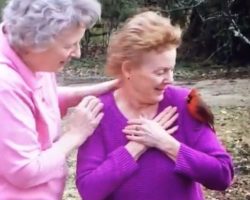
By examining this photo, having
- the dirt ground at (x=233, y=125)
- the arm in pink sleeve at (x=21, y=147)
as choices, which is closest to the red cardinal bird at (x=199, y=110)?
the arm in pink sleeve at (x=21, y=147)

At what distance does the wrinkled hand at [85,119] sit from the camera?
8.14 ft

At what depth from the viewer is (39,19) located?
2.25 m

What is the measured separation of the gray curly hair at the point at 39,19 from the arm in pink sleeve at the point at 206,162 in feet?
1.92

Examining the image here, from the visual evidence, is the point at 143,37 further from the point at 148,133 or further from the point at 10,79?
the point at 10,79

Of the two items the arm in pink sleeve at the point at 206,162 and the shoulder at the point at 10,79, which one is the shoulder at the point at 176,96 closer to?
the arm in pink sleeve at the point at 206,162

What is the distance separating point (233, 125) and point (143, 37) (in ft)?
15.0

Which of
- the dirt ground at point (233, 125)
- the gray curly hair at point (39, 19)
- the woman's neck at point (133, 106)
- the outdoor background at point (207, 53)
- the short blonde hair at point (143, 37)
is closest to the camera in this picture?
the gray curly hair at point (39, 19)

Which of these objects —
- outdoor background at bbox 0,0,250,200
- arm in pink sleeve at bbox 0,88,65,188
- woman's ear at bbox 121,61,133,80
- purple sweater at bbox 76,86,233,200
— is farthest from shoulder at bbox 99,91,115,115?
outdoor background at bbox 0,0,250,200

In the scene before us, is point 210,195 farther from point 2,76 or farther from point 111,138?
point 2,76

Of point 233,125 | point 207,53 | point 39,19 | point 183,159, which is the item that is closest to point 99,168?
point 183,159

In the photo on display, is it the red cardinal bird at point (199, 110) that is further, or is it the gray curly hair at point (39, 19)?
the red cardinal bird at point (199, 110)

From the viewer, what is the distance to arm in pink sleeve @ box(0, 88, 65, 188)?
7.45 feet

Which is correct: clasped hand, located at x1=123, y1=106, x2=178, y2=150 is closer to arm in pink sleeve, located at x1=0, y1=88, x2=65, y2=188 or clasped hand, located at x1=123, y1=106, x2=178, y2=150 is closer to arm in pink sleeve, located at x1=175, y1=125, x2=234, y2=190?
arm in pink sleeve, located at x1=175, y1=125, x2=234, y2=190

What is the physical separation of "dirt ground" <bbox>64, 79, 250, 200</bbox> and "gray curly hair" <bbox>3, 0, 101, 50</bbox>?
8.77 ft
